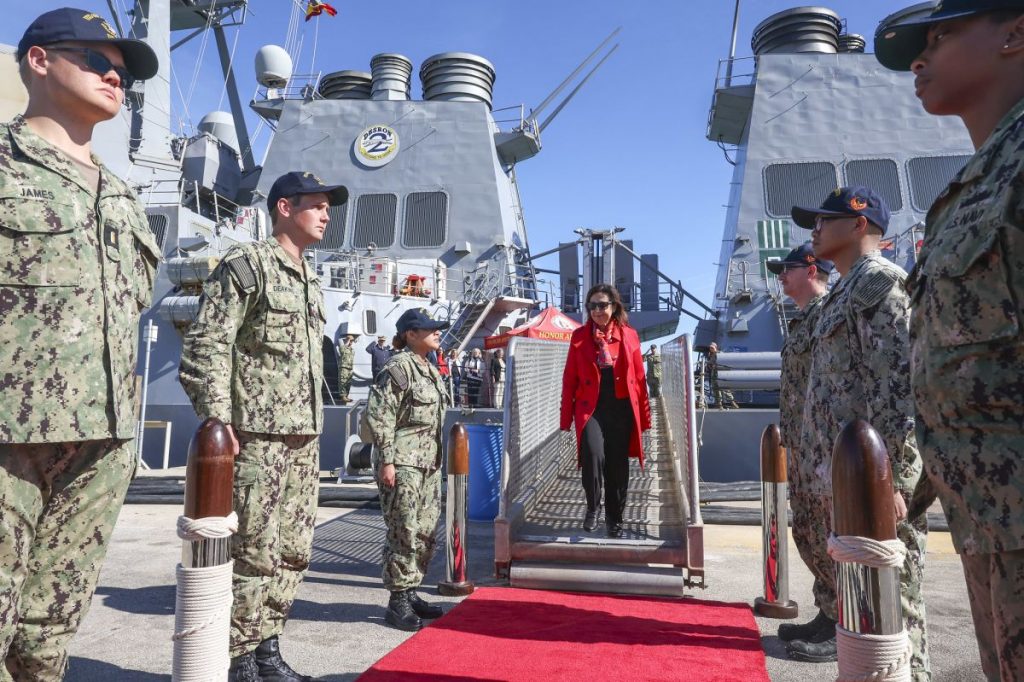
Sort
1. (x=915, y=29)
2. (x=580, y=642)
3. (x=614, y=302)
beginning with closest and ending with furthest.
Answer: (x=915, y=29)
(x=580, y=642)
(x=614, y=302)

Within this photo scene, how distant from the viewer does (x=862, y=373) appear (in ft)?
8.32

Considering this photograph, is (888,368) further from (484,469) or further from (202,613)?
(484,469)

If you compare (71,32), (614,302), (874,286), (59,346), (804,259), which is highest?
(71,32)

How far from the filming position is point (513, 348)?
197 inches

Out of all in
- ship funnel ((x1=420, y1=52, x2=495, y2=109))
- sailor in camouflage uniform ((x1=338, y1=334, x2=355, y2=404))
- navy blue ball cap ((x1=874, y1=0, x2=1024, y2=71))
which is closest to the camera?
navy blue ball cap ((x1=874, y1=0, x2=1024, y2=71))

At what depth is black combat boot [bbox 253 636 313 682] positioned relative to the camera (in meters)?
2.60

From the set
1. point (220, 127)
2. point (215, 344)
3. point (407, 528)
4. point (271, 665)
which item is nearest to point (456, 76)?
point (220, 127)

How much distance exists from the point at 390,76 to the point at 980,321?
1913 cm

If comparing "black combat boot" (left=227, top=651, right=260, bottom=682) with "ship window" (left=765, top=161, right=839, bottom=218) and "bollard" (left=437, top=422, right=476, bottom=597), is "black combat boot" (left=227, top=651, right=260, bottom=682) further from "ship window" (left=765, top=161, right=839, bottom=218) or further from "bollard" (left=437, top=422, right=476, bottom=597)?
"ship window" (left=765, top=161, right=839, bottom=218)

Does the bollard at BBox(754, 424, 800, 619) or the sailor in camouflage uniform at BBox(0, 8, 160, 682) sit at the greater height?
the sailor in camouflage uniform at BBox(0, 8, 160, 682)

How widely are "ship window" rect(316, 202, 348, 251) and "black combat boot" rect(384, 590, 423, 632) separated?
547 inches

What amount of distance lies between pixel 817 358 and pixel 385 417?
2.18 m

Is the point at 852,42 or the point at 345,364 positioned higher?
the point at 852,42

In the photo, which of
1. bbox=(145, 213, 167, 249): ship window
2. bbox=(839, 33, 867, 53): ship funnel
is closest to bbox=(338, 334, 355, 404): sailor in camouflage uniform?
bbox=(145, 213, 167, 249): ship window
